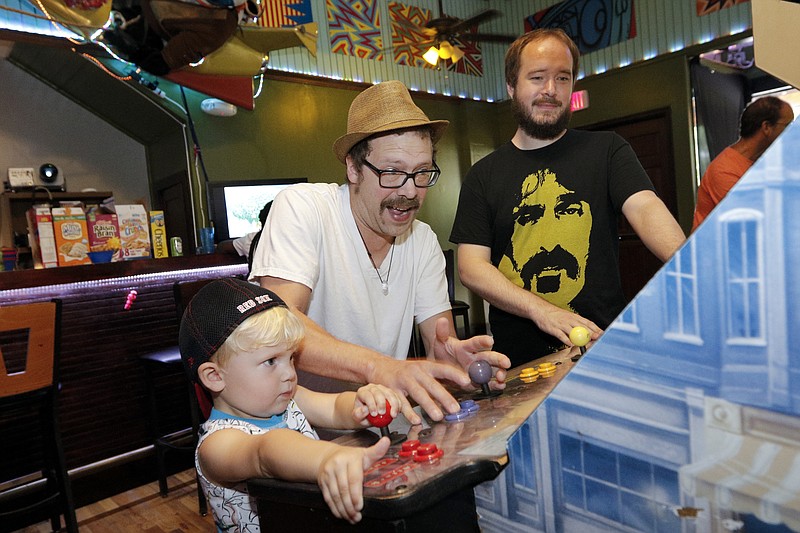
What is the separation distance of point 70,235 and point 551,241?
323cm

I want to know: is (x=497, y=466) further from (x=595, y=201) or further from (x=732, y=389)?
(x=595, y=201)

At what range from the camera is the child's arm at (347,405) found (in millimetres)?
1015

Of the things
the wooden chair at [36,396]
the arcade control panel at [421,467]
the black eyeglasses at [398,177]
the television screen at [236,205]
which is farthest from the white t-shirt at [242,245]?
the arcade control panel at [421,467]

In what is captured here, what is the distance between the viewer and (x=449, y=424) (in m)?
0.95

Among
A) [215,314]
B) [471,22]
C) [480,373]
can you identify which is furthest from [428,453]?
[471,22]

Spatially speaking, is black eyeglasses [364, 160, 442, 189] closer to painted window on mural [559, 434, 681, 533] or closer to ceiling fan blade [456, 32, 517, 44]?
painted window on mural [559, 434, 681, 533]

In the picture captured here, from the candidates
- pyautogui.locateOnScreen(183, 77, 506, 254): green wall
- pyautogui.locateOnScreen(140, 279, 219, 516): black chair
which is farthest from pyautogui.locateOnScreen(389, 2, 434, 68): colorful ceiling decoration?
pyautogui.locateOnScreen(140, 279, 219, 516): black chair

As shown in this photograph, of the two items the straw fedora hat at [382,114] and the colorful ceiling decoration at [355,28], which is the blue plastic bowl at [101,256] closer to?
the straw fedora hat at [382,114]

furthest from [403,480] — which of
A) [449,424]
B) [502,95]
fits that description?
[502,95]

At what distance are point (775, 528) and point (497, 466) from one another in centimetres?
28

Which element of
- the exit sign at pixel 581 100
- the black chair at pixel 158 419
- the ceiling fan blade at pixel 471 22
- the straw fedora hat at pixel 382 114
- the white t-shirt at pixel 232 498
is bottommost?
the black chair at pixel 158 419

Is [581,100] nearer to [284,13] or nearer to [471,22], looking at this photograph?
[471,22]

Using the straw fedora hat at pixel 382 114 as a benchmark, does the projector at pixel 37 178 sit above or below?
above

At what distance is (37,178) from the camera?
5.94m
